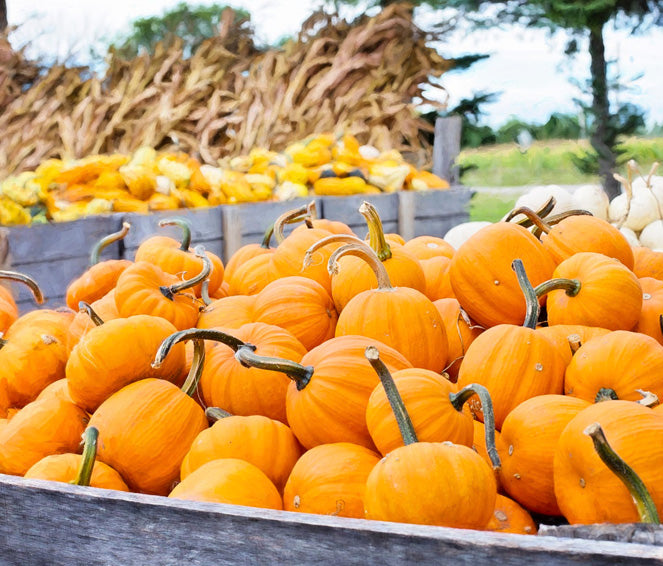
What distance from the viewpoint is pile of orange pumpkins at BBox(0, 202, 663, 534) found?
114 cm

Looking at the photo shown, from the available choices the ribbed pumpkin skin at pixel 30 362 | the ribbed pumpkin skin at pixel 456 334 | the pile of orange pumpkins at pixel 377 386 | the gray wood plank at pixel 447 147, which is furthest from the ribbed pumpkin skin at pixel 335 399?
the gray wood plank at pixel 447 147

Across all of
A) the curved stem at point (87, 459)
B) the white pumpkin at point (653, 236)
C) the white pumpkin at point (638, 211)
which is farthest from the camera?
the white pumpkin at point (638, 211)

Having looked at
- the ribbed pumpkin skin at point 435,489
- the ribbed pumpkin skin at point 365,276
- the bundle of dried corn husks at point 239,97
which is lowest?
the ribbed pumpkin skin at point 435,489

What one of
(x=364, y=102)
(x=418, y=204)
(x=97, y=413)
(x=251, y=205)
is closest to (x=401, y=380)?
(x=97, y=413)

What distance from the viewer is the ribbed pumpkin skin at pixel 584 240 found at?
1885 millimetres

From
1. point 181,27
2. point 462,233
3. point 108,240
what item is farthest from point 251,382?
point 181,27

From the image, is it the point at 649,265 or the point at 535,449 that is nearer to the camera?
the point at 535,449

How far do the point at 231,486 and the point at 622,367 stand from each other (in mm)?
735

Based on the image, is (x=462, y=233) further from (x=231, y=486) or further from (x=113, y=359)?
(x=231, y=486)

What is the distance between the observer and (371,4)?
7.67 meters

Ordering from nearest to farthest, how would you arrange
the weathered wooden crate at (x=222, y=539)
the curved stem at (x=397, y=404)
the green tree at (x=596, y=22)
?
the weathered wooden crate at (x=222, y=539) → the curved stem at (x=397, y=404) → the green tree at (x=596, y=22)

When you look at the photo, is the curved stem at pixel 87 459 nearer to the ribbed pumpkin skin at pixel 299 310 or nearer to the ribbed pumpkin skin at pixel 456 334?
the ribbed pumpkin skin at pixel 299 310

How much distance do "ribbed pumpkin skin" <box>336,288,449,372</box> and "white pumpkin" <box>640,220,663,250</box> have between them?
2.85 meters

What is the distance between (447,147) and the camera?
6594 mm
